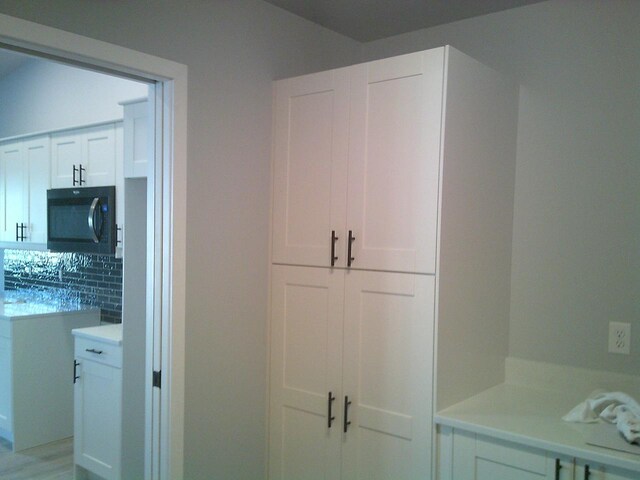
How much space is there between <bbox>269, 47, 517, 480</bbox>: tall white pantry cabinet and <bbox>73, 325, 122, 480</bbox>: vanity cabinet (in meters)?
1.06

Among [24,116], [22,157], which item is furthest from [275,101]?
[24,116]

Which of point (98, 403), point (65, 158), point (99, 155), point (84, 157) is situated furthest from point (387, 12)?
point (98, 403)

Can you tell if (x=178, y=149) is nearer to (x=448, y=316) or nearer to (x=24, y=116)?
(x=448, y=316)

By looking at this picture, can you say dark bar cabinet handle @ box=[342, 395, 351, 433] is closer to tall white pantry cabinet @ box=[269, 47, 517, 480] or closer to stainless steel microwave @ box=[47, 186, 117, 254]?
tall white pantry cabinet @ box=[269, 47, 517, 480]

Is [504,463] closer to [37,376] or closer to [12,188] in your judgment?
[37,376]

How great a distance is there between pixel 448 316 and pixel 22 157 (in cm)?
356

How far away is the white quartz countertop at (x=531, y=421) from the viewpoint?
166 cm

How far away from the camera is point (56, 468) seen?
3.48 meters

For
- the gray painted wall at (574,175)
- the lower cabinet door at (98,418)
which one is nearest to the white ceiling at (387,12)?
the gray painted wall at (574,175)

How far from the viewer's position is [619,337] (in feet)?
7.03

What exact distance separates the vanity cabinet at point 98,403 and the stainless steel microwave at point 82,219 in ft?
1.83

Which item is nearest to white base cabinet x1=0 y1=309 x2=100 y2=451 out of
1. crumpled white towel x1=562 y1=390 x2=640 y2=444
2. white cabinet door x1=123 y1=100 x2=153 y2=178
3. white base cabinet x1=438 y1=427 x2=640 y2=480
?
white cabinet door x1=123 y1=100 x2=153 y2=178

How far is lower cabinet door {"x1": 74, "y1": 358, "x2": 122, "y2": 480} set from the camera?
3.02 metres

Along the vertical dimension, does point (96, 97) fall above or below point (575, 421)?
above
